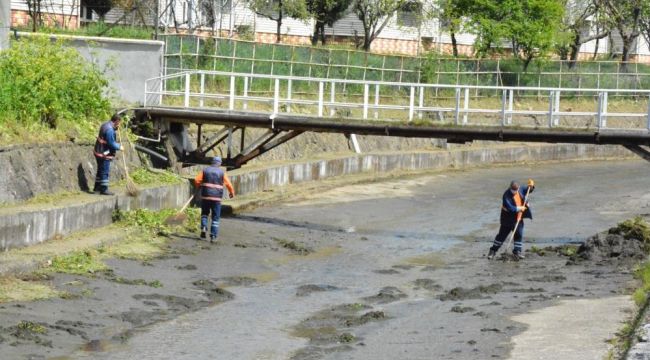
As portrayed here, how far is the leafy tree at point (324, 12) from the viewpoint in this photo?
201 feet

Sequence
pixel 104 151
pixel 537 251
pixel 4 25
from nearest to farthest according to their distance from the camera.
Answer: pixel 104 151 < pixel 537 251 < pixel 4 25

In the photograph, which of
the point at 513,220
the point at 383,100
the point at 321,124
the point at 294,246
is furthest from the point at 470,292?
the point at 383,100

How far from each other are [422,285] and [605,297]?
3.52 metres

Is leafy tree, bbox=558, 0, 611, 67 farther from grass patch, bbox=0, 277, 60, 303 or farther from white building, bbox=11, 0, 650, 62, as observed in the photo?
grass patch, bbox=0, 277, 60, 303

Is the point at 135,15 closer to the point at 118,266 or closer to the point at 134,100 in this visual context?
the point at 134,100

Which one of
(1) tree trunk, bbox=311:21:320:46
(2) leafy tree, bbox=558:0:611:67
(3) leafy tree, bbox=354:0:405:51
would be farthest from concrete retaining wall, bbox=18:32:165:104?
(2) leafy tree, bbox=558:0:611:67

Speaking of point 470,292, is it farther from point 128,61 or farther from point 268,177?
point 128,61

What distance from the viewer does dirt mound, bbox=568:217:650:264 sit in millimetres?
24938

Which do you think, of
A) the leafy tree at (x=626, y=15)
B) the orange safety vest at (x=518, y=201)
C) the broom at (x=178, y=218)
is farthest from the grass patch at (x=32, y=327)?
the leafy tree at (x=626, y=15)

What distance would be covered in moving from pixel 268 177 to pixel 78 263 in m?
13.4

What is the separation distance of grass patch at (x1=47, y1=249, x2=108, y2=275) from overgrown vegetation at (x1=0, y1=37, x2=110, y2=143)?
3460 mm

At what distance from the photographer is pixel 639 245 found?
25.4 meters

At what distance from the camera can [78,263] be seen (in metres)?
20.9

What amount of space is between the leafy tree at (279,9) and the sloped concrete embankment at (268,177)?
1460 cm
